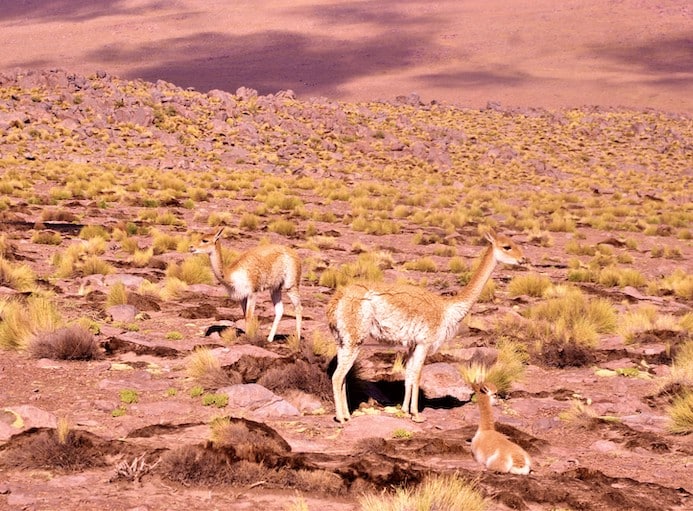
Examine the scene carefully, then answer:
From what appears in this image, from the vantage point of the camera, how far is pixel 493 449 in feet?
20.7

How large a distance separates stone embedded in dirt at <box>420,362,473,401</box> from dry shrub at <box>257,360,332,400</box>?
44.6 inches

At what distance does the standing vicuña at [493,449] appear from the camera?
6129 millimetres

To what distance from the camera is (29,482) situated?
557cm

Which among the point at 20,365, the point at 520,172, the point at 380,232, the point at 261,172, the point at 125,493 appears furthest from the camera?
the point at 520,172

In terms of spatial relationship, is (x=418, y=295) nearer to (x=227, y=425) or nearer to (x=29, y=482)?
(x=227, y=425)

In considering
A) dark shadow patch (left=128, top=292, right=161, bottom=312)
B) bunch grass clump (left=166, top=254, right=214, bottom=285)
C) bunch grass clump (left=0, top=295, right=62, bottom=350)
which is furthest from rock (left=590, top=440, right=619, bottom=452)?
bunch grass clump (left=166, top=254, right=214, bottom=285)

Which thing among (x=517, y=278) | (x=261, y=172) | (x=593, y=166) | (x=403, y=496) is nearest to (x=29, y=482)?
(x=403, y=496)

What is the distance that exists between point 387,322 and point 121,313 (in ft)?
17.4

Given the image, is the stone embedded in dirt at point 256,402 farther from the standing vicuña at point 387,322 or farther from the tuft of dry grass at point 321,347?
the tuft of dry grass at point 321,347

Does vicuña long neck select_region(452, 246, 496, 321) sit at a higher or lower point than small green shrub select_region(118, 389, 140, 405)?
higher

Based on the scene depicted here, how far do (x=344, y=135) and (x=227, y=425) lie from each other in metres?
46.1

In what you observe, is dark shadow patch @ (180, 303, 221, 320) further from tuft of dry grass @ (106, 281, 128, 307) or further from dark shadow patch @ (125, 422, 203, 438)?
dark shadow patch @ (125, 422, 203, 438)

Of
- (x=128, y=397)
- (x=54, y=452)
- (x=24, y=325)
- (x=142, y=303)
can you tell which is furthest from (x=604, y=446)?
(x=142, y=303)

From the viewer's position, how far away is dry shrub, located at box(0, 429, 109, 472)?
583cm
